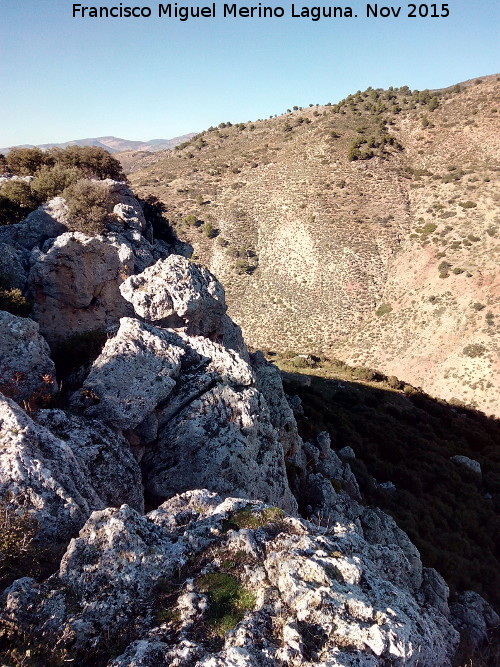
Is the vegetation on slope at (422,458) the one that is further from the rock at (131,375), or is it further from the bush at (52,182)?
the bush at (52,182)

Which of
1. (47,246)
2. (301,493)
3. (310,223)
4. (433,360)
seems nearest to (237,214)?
(310,223)

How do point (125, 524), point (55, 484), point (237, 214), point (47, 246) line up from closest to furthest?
1. point (125, 524)
2. point (55, 484)
3. point (47, 246)
4. point (237, 214)

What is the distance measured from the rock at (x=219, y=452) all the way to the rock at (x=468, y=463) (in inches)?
862

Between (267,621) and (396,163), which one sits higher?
(396,163)

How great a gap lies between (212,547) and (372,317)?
164 ft

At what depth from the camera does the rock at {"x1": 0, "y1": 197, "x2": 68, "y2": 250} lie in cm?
1733

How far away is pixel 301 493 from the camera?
15.3m

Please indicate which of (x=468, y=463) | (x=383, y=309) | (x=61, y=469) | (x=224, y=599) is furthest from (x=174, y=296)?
(x=383, y=309)

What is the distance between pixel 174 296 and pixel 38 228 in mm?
7771

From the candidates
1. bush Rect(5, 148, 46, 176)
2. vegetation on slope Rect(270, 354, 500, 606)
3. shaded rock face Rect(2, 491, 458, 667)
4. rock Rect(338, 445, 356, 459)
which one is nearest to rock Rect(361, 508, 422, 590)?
vegetation on slope Rect(270, 354, 500, 606)

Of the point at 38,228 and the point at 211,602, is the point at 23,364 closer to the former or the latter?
the point at 211,602

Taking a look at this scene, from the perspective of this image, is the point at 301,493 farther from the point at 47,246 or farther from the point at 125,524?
the point at 47,246

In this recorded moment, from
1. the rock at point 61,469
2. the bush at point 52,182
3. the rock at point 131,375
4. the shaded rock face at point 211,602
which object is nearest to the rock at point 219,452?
the rock at point 131,375

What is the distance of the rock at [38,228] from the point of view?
17.3 meters
